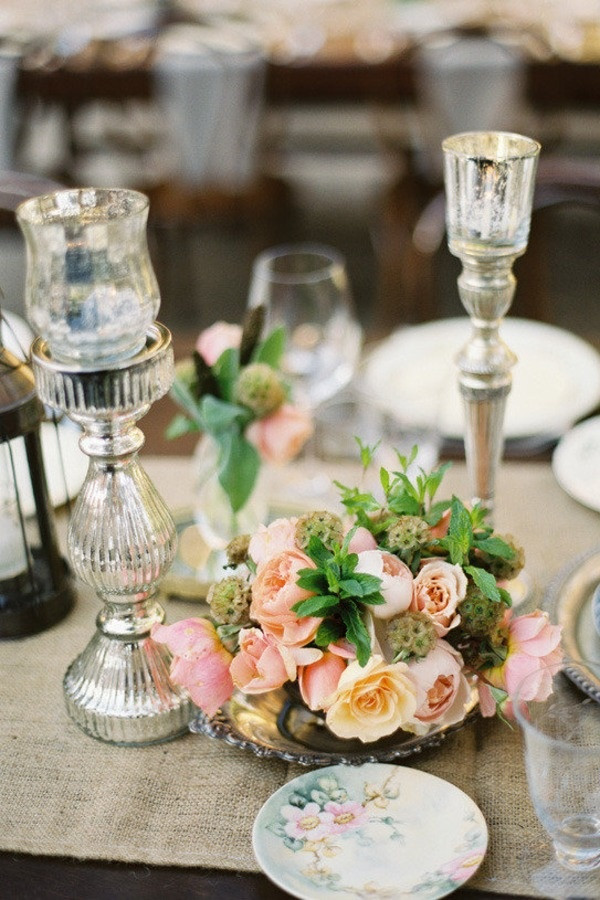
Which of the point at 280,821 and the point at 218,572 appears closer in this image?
the point at 280,821

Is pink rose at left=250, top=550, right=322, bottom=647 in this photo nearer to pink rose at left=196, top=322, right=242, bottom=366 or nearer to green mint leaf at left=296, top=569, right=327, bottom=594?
green mint leaf at left=296, top=569, right=327, bottom=594

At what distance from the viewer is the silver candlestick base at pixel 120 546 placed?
68 cm

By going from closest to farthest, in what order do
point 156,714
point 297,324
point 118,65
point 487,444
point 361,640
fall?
point 361,640 < point 156,714 < point 487,444 < point 297,324 < point 118,65

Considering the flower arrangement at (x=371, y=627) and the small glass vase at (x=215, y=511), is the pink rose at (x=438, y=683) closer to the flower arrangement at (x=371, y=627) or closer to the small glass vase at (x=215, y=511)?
the flower arrangement at (x=371, y=627)

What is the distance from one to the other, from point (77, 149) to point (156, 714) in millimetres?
3059

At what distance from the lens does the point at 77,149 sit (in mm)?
3533

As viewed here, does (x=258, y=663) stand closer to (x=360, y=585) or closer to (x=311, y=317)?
(x=360, y=585)

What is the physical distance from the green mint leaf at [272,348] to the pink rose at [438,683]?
0.34 m

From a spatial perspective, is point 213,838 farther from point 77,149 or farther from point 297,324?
point 77,149

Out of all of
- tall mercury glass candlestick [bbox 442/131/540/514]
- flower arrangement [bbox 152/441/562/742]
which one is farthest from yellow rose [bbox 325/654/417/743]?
tall mercury glass candlestick [bbox 442/131/540/514]

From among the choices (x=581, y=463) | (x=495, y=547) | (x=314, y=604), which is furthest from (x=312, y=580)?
(x=581, y=463)

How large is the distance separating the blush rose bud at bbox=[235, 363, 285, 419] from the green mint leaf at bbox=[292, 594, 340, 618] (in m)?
0.27

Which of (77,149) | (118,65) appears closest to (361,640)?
(118,65)

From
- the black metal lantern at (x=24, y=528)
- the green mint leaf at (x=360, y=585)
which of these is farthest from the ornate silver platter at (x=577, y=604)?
the black metal lantern at (x=24, y=528)
